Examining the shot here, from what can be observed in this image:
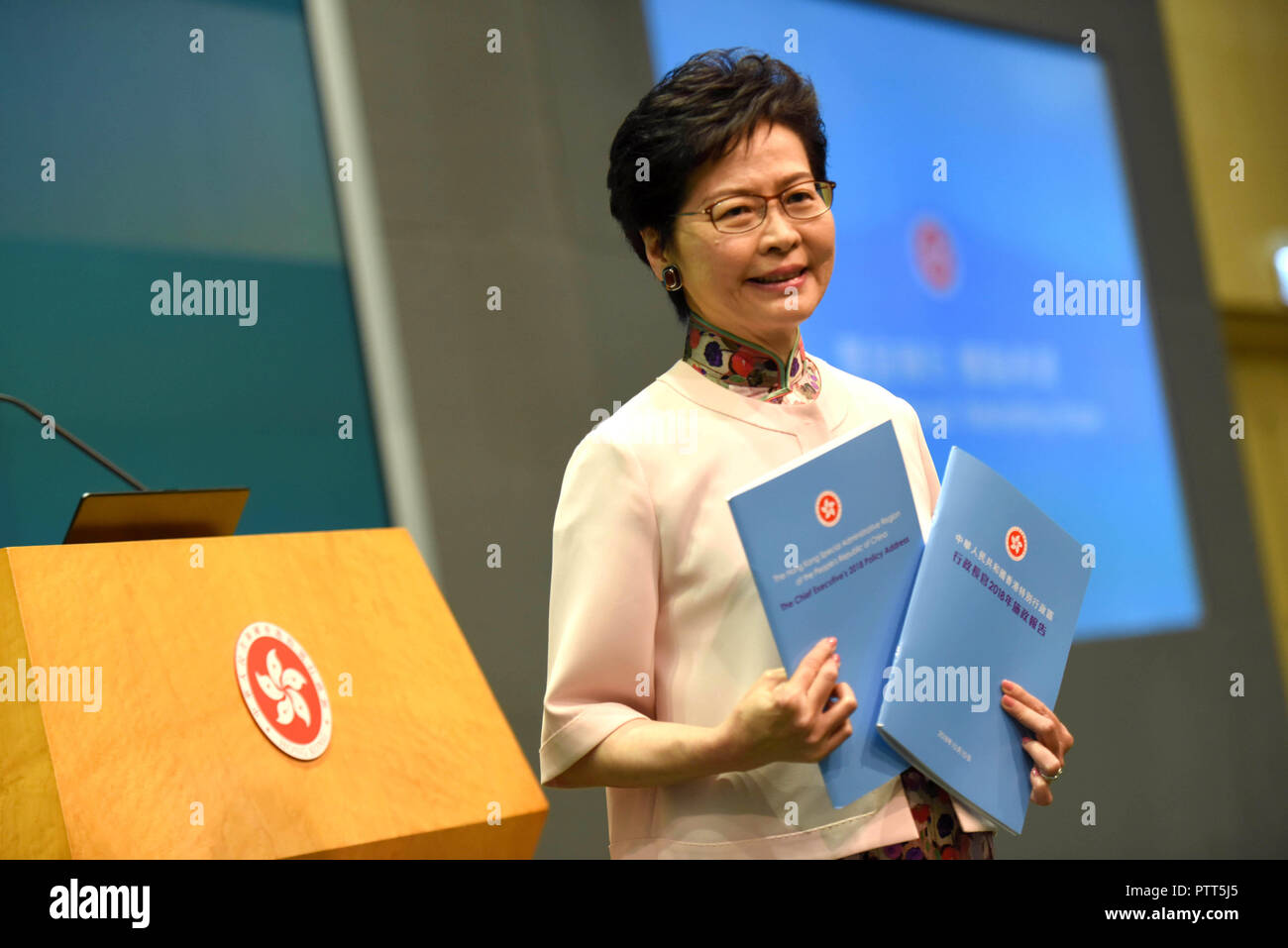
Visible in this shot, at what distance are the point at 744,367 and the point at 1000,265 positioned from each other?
8.99 ft

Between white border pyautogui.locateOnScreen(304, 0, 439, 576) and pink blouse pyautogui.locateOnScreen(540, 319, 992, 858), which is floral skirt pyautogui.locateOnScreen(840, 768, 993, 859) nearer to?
pink blouse pyautogui.locateOnScreen(540, 319, 992, 858)

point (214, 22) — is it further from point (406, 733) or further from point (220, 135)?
point (406, 733)

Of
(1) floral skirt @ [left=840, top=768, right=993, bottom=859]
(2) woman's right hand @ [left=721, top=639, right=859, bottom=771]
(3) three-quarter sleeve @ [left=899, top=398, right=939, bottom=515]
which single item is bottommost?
(1) floral skirt @ [left=840, top=768, right=993, bottom=859]

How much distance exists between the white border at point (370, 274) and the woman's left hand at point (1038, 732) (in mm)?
2043

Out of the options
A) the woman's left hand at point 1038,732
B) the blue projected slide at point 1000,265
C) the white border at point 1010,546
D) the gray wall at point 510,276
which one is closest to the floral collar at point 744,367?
the white border at point 1010,546

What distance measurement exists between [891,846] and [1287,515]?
14.2ft

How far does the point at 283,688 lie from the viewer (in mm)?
1470

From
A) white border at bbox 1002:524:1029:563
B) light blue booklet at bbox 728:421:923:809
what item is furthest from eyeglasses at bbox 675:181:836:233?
white border at bbox 1002:524:1029:563

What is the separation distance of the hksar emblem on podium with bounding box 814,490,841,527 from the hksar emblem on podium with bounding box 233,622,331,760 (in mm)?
660

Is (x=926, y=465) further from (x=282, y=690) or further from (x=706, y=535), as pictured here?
(x=282, y=690)

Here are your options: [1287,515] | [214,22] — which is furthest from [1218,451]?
[214,22]

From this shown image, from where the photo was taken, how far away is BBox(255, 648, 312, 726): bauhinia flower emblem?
4.76 feet

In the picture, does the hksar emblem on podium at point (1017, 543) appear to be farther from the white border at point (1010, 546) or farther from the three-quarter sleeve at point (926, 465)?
the three-quarter sleeve at point (926, 465)

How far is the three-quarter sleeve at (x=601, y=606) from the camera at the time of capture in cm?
133
